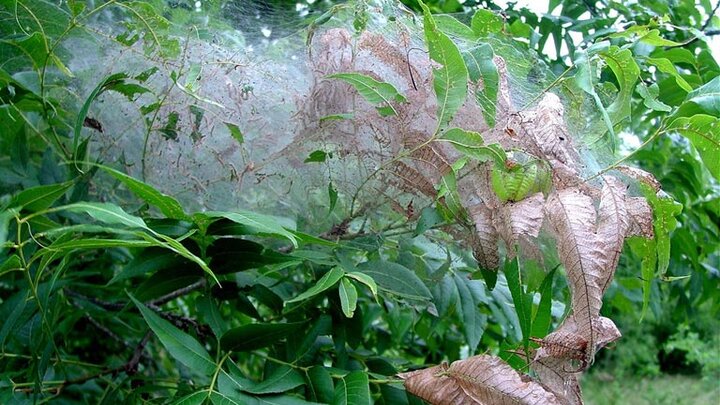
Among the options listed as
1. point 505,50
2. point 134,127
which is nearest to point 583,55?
point 505,50

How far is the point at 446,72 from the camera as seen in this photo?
34.7 inches

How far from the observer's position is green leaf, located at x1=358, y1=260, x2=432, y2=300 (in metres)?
1.10

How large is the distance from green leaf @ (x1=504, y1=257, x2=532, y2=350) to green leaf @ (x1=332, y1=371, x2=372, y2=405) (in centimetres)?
22

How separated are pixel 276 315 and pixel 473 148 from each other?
56cm

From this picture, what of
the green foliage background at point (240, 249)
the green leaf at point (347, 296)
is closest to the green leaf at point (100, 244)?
the green foliage background at point (240, 249)

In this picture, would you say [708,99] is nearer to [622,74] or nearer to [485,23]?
[622,74]

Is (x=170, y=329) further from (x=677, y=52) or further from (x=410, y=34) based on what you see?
(x=677, y=52)

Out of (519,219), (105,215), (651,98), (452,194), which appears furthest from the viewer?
(651,98)

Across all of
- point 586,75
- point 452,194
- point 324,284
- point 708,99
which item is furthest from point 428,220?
point 708,99

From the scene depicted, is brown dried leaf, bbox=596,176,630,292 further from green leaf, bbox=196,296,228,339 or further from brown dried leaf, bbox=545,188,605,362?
green leaf, bbox=196,296,228,339

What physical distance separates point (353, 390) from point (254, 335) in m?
0.17

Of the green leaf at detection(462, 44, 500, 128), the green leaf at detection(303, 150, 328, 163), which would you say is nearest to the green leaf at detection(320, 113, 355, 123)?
the green leaf at detection(303, 150, 328, 163)

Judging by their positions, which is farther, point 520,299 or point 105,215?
point 520,299

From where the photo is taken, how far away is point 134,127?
1321mm
